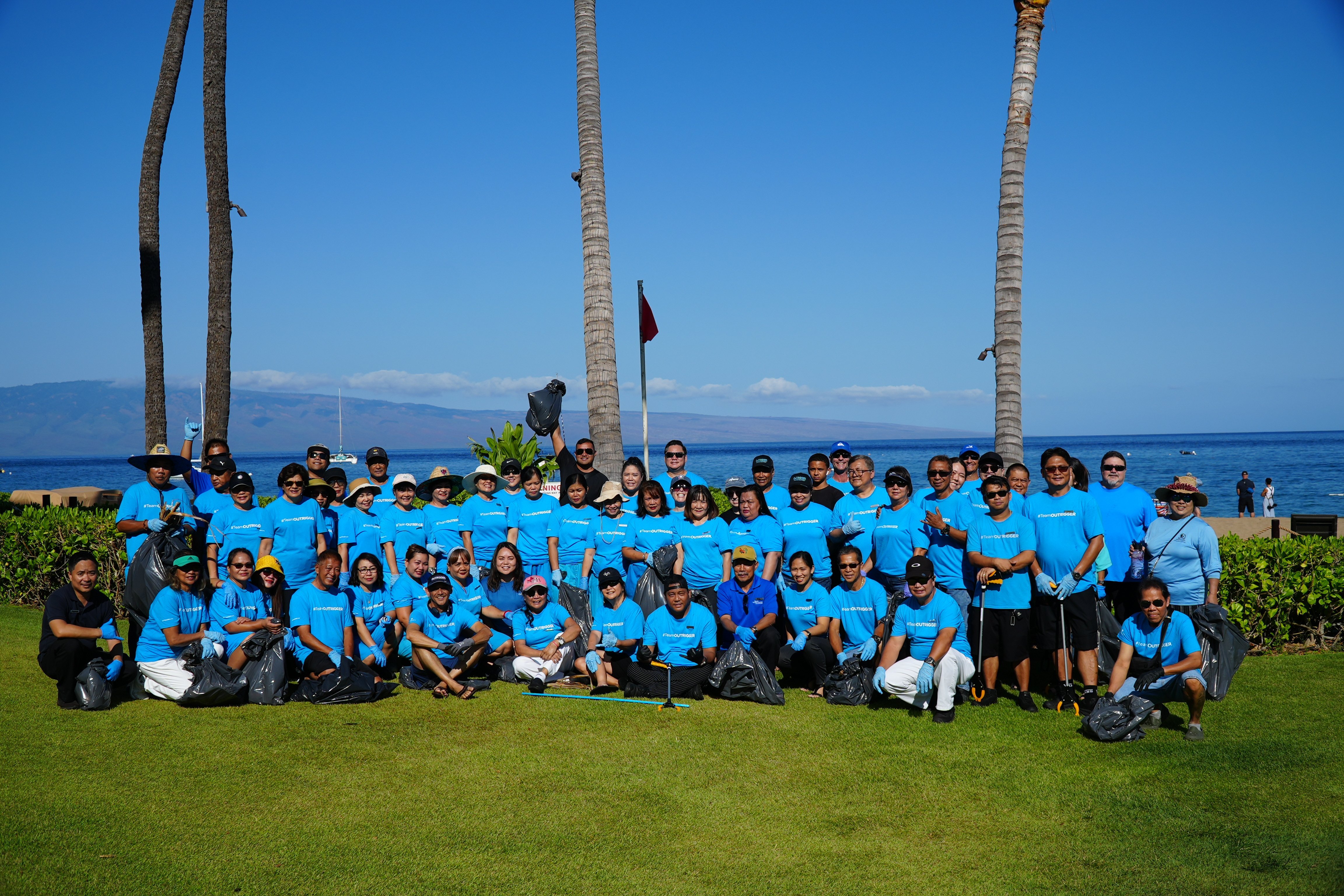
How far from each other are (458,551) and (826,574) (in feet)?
11.4

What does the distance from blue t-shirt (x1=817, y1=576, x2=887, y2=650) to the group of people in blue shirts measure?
0.02 metres

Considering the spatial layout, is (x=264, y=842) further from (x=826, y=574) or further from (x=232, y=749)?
(x=826, y=574)

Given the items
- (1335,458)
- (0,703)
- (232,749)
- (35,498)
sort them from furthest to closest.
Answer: (1335,458), (35,498), (0,703), (232,749)

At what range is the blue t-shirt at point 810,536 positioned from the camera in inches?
334

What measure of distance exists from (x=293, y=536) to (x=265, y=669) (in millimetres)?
1374

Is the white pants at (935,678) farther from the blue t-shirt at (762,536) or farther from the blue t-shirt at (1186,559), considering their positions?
the blue t-shirt at (1186,559)

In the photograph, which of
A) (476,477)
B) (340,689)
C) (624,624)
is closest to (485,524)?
(476,477)

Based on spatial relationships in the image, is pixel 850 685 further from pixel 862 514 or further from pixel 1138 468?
pixel 1138 468

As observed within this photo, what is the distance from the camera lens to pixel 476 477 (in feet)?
31.6

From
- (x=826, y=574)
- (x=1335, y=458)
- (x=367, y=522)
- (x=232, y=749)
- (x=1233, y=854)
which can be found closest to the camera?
(x=1233, y=854)

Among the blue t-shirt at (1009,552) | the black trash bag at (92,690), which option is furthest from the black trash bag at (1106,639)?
the black trash bag at (92,690)

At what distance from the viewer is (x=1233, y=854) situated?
476 centimetres

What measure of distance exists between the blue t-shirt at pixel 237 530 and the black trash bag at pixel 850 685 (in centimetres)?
541

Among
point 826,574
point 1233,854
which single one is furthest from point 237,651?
point 1233,854
